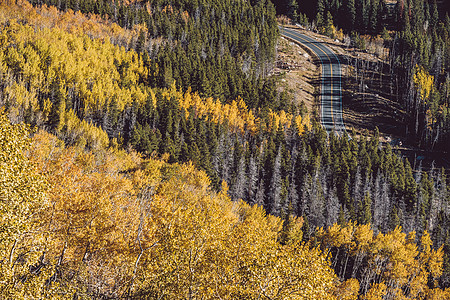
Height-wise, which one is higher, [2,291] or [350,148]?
[2,291]

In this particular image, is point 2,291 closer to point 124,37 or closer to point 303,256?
point 303,256

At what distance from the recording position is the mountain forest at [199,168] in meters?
20.8

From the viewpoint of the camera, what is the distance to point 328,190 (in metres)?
121

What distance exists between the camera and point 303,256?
19.7m

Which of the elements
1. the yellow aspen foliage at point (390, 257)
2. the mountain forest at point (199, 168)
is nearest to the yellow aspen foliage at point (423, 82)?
the mountain forest at point (199, 168)

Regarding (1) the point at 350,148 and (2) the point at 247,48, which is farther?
(2) the point at 247,48

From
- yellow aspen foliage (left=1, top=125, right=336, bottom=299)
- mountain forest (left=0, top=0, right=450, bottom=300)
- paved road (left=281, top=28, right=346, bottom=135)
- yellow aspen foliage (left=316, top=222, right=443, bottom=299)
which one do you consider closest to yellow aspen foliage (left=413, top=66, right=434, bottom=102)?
mountain forest (left=0, top=0, right=450, bottom=300)

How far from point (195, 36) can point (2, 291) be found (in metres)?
181

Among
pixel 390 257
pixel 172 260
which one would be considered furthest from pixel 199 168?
pixel 172 260

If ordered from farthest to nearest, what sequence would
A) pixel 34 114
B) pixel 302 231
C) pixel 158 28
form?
1. pixel 158 28
2. pixel 34 114
3. pixel 302 231

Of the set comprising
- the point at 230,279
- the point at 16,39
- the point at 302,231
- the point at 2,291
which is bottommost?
the point at 302,231

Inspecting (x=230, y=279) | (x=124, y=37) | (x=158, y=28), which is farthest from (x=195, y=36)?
(x=230, y=279)

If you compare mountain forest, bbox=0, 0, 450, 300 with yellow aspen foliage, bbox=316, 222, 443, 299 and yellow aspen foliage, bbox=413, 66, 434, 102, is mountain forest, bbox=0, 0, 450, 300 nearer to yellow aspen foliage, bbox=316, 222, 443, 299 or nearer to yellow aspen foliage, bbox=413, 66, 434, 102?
yellow aspen foliage, bbox=316, 222, 443, 299

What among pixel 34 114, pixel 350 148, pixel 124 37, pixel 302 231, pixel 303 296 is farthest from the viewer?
pixel 124 37
